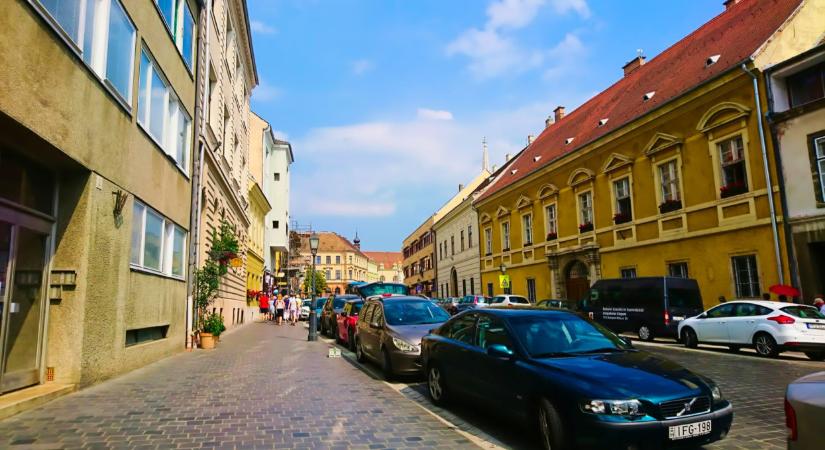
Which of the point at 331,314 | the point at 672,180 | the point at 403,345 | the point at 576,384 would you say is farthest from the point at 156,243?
the point at 672,180

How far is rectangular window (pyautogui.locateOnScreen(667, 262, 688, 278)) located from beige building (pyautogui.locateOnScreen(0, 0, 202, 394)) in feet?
62.0

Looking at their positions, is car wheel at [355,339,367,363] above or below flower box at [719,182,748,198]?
below

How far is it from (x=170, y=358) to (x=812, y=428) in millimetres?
13218

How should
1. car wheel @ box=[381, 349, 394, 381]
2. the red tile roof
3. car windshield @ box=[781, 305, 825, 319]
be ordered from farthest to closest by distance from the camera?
the red tile roof → car windshield @ box=[781, 305, 825, 319] → car wheel @ box=[381, 349, 394, 381]

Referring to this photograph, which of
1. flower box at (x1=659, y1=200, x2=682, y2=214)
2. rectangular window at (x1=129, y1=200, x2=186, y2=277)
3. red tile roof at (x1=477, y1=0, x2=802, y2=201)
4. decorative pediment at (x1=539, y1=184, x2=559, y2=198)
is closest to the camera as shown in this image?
rectangular window at (x1=129, y1=200, x2=186, y2=277)

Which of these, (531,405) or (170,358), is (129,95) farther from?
(531,405)

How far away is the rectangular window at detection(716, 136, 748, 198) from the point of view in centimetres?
1906

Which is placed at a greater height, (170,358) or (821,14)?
(821,14)

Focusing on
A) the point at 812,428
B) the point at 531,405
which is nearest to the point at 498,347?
the point at 531,405

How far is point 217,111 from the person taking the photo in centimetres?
2181

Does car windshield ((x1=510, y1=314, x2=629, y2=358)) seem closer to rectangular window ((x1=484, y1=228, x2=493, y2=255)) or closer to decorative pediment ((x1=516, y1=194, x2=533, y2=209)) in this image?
decorative pediment ((x1=516, y1=194, x2=533, y2=209))

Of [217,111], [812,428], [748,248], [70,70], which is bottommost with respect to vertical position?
[812,428]

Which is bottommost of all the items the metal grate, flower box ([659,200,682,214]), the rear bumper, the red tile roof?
the rear bumper

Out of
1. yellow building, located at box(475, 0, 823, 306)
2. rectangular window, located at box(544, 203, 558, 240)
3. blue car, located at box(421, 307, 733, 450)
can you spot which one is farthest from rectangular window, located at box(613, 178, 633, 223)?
blue car, located at box(421, 307, 733, 450)
